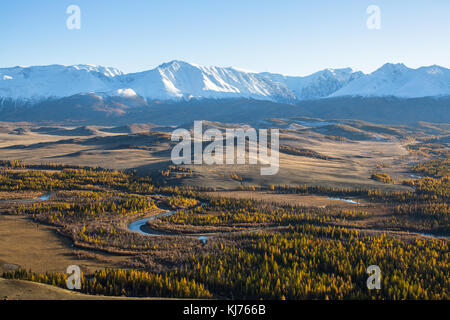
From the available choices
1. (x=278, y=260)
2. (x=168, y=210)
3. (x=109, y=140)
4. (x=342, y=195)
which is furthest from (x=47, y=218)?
(x=109, y=140)

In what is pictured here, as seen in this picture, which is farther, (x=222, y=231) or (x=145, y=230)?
(x=145, y=230)

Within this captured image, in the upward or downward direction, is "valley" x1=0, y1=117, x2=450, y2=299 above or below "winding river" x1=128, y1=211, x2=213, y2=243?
above

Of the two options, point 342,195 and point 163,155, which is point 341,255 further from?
point 163,155

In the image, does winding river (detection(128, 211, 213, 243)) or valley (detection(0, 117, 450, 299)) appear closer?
valley (detection(0, 117, 450, 299))

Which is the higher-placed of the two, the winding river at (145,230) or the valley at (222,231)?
the valley at (222,231)

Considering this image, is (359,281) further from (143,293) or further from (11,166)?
(11,166)

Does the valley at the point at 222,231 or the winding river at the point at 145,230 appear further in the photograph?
the winding river at the point at 145,230

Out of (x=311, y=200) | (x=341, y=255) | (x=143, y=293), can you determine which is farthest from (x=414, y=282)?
(x=311, y=200)

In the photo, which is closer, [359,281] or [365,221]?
[359,281]
